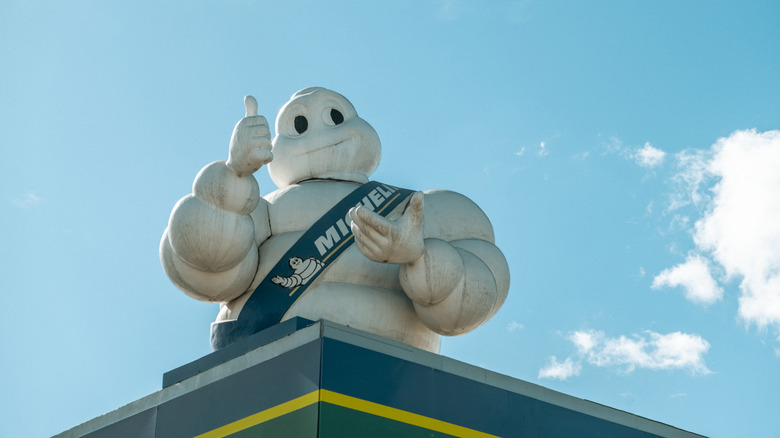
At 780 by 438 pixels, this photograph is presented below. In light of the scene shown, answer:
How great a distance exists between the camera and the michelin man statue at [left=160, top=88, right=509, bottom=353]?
25.7ft

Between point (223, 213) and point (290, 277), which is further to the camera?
point (290, 277)

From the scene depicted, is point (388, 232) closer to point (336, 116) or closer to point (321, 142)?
point (321, 142)

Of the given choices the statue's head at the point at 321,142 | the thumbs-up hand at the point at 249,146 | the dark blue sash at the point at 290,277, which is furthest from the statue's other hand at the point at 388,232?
the statue's head at the point at 321,142

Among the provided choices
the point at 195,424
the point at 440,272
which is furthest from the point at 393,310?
the point at 195,424

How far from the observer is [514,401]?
7719mm

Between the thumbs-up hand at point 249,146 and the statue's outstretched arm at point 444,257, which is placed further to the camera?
the thumbs-up hand at point 249,146

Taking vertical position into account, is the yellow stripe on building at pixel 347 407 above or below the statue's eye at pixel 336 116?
below

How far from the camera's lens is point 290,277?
8453 mm

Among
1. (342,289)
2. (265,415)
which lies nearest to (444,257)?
(342,289)

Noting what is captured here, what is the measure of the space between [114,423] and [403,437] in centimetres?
255

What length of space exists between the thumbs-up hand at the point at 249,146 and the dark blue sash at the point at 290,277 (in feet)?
3.07

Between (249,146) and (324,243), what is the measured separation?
47.4 inches

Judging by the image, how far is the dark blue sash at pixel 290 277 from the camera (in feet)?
27.5

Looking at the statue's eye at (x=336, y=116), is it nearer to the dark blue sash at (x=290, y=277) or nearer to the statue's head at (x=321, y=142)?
the statue's head at (x=321, y=142)
